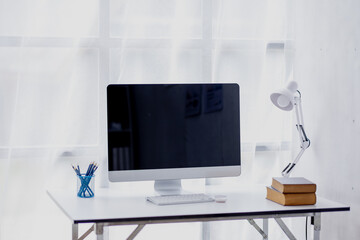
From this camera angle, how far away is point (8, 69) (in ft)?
9.07

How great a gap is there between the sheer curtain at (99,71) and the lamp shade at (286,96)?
1.32 ft

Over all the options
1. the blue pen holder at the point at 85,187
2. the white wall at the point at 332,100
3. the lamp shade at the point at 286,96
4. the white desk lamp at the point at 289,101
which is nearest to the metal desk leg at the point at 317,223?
the white wall at the point at 332,100

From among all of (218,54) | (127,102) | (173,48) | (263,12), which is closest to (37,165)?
(127,102)

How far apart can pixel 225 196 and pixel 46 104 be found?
3.53 feet

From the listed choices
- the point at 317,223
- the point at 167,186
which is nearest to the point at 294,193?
the point at 317,223

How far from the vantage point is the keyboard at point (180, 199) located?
232cm

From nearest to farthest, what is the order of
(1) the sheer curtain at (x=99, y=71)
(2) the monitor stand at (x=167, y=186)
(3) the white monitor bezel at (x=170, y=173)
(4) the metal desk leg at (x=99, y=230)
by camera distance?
(4) the metal desk leg at (x=99, y=230), (3) the white monitor bezel at (x=170, y=173), (2) the monitor stand at (x=167, y=186), (1) the sheer curtain at (x=99, y=71)

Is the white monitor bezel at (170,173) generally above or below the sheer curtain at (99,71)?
below

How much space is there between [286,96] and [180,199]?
2.44 ft

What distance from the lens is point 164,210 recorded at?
219 centimetres

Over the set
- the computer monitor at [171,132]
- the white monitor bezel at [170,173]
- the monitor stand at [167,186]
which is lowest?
the monitor stand at [167,186]

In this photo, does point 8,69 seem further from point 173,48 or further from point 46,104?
point 173,48

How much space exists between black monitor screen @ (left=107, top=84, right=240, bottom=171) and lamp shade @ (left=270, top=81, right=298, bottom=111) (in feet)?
0.71

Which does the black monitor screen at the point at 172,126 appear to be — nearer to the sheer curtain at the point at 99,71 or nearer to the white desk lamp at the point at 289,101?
the white desk lamp at the point at 289,101
